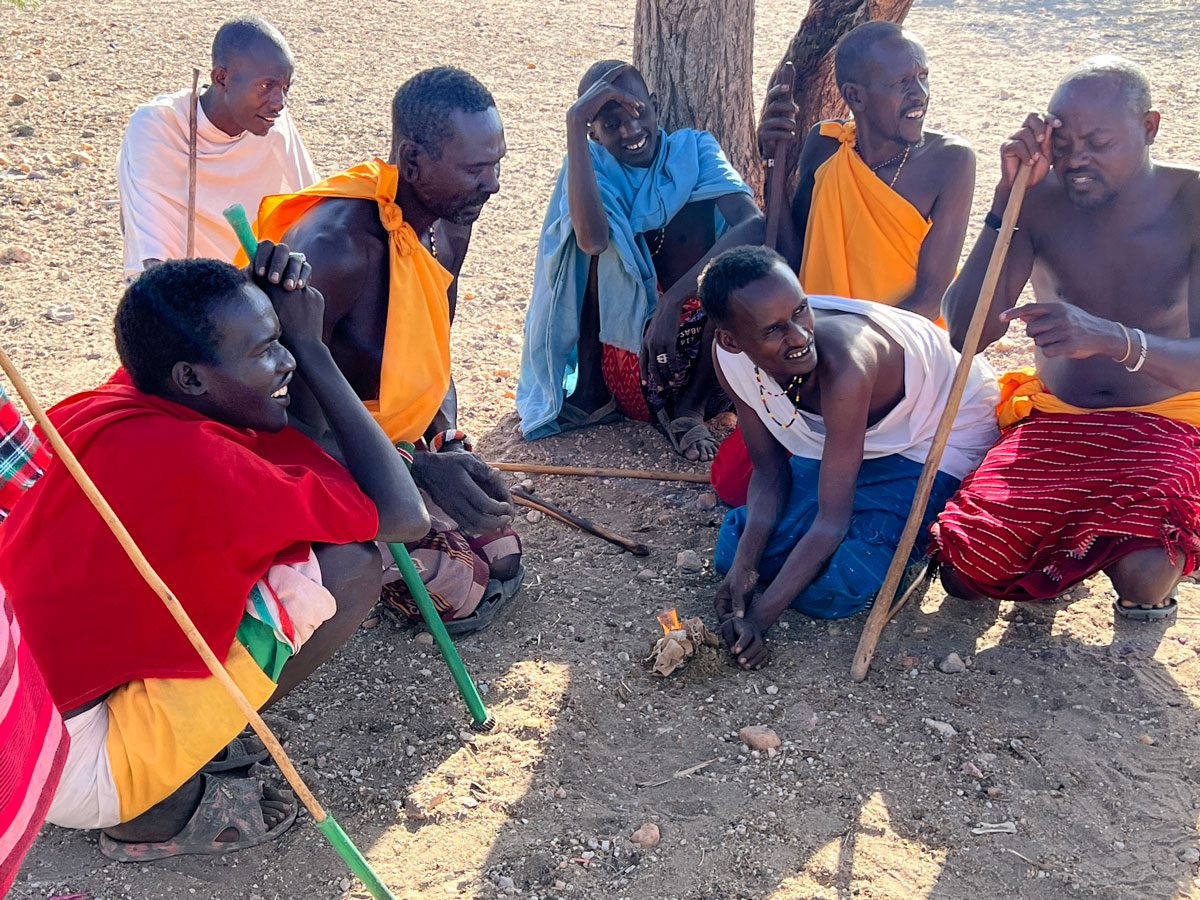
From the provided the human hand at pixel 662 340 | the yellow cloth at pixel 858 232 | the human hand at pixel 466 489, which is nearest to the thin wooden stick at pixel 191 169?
the human hand at pixel 466 489

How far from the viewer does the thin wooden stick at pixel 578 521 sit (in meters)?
3.72

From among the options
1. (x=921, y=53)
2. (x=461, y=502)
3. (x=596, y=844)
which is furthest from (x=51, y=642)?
(x=921, y=53)

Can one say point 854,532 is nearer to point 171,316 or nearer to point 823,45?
point 171,316

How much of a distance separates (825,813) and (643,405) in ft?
7.08

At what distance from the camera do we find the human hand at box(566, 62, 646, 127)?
4180 millimetres

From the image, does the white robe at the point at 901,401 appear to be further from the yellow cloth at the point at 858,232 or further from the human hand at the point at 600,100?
the human hand at the point at 600,100

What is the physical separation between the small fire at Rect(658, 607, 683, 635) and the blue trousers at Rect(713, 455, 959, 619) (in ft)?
1.19

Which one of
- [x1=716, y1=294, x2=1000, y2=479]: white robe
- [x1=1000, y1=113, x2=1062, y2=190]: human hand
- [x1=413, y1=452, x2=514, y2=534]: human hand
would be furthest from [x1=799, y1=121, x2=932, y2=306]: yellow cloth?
[x1=413, y1=452, x2=514, y2=534]: human hand

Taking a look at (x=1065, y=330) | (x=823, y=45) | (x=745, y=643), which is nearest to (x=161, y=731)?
(x=745, y=643)

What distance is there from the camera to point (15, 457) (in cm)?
271

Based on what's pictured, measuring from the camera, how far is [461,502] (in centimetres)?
292

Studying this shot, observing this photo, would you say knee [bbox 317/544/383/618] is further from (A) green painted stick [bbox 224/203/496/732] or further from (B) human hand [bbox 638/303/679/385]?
(B) human hand [bbox 638/303/679/385]

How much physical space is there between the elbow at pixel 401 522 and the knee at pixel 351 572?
0.19 feet

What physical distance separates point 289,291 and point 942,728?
1878 mm
